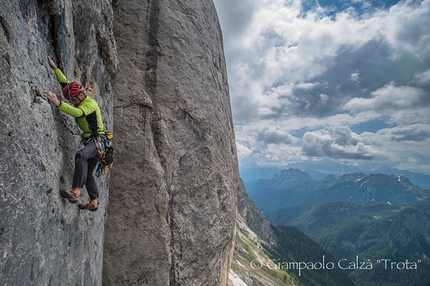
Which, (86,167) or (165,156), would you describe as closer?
(86,167)

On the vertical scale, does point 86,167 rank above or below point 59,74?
below

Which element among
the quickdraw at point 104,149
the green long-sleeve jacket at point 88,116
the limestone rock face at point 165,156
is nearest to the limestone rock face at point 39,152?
the green long-sleeve jacket at point 88,116

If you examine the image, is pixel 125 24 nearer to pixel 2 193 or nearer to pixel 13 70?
pixel 13 70

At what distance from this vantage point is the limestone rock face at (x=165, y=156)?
12.9 metres

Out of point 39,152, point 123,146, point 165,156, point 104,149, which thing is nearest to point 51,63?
point 39,152

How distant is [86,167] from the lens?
839 centimetres

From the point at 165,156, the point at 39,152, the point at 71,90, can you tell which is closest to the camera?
the point at 39,152

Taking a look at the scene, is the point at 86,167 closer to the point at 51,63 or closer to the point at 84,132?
the point at 84,132

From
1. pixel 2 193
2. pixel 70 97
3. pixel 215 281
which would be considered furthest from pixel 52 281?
pixel 215 281

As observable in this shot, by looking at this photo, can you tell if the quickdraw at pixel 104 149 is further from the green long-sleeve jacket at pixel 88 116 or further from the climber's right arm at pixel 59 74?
the climber's right arm at pixel 59 74

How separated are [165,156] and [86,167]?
5593 millimetres

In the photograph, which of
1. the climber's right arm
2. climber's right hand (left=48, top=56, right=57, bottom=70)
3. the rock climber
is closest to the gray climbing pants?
the rock climber

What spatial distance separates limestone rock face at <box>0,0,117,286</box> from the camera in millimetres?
5703

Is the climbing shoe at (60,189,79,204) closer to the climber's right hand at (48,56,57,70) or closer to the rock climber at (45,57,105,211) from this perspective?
the rock climber at (45,57,105,211)
